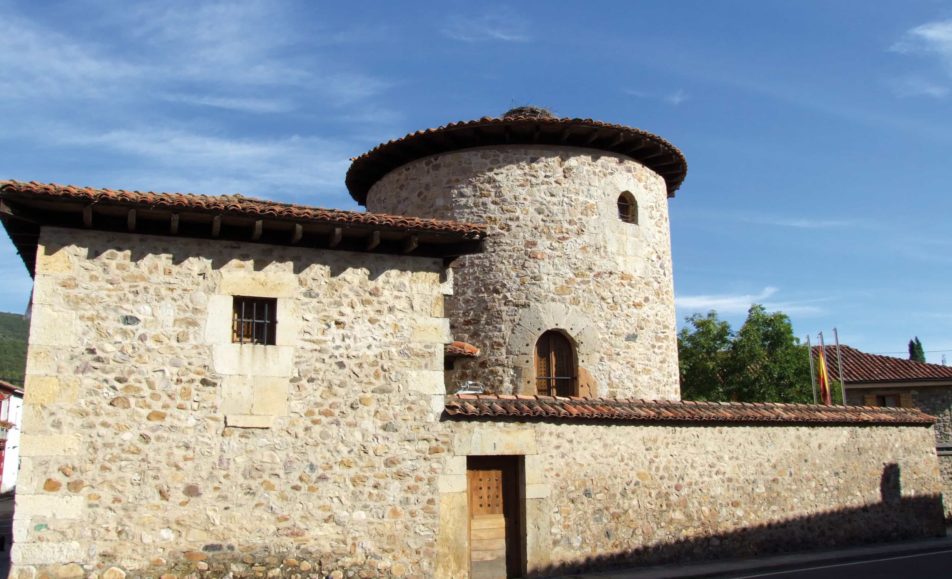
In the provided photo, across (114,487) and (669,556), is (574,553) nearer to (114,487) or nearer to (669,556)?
(669,556)

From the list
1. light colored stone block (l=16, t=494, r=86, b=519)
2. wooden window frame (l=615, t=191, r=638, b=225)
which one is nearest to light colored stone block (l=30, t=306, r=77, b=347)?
light colored stone block (l=16, t=494, r=86, b=519)

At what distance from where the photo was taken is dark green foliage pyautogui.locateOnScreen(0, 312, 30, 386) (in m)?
87.1

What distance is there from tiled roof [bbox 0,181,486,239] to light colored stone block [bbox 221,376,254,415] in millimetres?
2067

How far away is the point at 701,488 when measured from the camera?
13062 millimetres

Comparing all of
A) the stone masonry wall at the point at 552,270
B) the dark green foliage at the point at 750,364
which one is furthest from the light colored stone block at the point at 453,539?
the dark green foliage at the point at 750,364

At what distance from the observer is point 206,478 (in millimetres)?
9523

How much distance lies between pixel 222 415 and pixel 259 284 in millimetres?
1703

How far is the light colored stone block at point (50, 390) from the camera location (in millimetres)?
8992

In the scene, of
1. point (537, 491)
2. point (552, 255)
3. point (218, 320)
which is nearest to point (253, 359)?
point (218, 320)

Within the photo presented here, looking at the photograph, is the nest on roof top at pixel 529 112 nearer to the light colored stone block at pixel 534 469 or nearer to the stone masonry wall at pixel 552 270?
the stone masonry wall at pixel 552 270

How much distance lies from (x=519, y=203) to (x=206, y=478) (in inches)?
320

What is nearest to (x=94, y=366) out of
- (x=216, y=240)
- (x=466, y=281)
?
(x=216, y=240)

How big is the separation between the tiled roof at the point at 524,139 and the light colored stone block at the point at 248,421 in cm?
743

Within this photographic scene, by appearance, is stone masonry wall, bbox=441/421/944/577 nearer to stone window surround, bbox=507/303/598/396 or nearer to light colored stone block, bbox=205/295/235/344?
stone window surround, bbox=507/303/598/396
